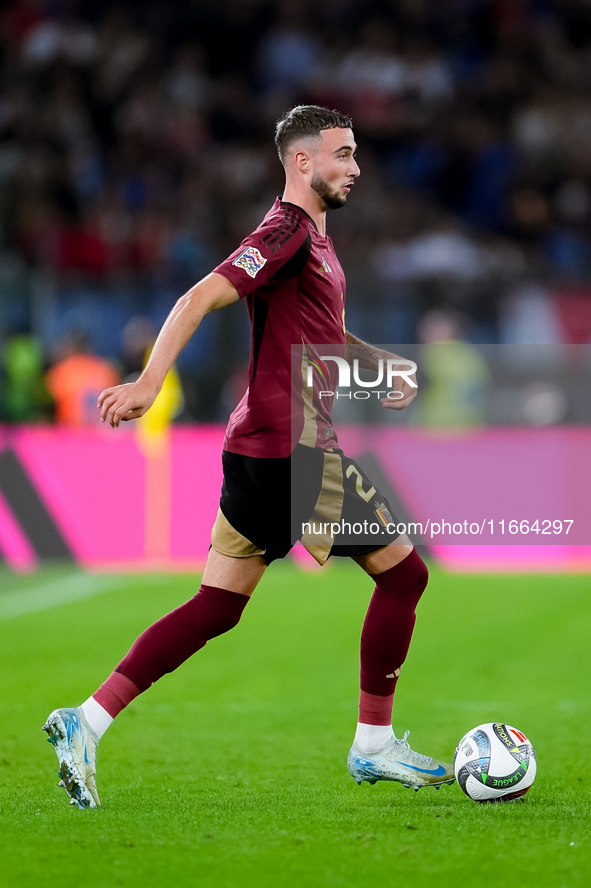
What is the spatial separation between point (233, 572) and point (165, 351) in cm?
85

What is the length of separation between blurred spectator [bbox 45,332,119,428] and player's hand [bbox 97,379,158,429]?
372 inches

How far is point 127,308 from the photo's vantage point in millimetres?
13867

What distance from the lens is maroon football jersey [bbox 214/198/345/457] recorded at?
12.7 ft

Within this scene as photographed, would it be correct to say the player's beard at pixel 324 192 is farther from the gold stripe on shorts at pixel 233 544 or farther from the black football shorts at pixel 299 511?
the gold stripe on shorts at pixel 233 544

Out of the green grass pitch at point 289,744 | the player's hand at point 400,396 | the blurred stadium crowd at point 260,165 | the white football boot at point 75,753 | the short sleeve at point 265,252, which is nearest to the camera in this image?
the green grass pitch at point 289,744

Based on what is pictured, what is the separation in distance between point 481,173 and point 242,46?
4513mm

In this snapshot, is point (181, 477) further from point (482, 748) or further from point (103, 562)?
point (482, 748)

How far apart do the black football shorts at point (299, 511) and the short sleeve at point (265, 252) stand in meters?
0.58

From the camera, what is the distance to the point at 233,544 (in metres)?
3.90

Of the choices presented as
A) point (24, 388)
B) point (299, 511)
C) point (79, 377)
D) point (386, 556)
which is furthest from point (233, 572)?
point (24, 388)

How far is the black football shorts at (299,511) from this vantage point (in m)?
3.88

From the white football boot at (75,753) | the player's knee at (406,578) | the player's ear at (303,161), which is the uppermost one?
the player's ear at (303,161)

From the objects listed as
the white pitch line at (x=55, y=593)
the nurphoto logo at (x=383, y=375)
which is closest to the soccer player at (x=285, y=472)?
the nurphoto logo at (x=383, y=375)

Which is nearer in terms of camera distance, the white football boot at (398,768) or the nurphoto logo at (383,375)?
the white football boot at (398,768)
